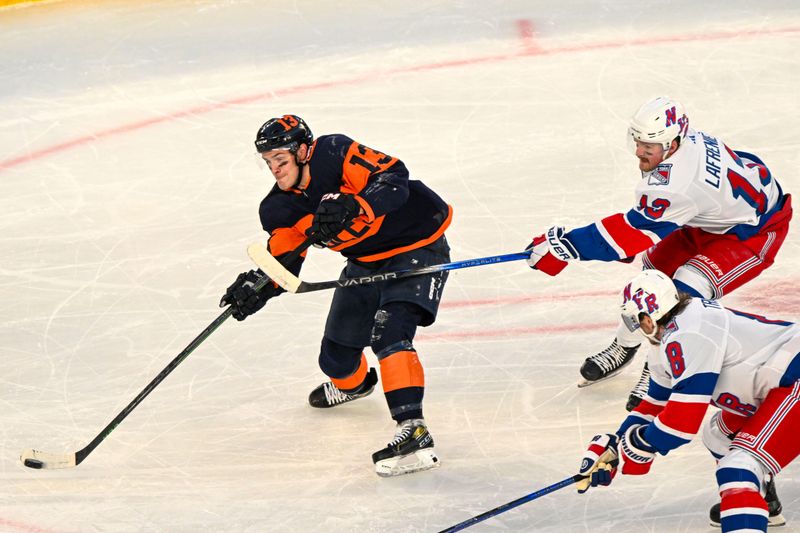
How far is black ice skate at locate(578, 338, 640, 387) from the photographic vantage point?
4555 mm

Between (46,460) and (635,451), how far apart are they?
2.01 m

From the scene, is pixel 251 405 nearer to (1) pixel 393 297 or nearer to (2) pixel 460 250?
(1) pixel 393 297

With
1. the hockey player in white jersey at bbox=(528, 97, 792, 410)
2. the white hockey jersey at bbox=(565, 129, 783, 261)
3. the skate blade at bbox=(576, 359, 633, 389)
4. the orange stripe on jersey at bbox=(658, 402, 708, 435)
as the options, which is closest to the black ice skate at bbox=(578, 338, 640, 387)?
the skate blade at bbox=(576, 359, 633, 389)

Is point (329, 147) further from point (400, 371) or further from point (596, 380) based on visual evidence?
point (596, 380)

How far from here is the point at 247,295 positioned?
4.29 metres

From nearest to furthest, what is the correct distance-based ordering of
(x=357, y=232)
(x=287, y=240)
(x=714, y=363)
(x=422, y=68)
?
(x=714, y=363) → (x=357, y=232) → (x=287, y=240) → (x=422, y=68)

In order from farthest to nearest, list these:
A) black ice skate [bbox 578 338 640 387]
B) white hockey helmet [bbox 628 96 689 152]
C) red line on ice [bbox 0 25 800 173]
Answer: red line on ice [bbox 0 25 800 173] → black ice skate [bbox 578 338 640 387] → white hockey helmet [bbox 628 96 689 152]

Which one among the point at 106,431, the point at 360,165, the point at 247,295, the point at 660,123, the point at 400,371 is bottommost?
the point at 106,431

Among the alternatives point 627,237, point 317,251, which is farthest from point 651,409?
point 317,251

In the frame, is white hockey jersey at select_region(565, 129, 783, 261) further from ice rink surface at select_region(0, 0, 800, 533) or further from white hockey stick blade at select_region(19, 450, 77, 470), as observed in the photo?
white hockey stick blade at select_region(19, 450, 77, 470)

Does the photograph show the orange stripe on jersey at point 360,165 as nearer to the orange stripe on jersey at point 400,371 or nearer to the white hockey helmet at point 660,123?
the orange stripe on jersey at point 400,371

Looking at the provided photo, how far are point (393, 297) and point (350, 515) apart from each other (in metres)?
0.76

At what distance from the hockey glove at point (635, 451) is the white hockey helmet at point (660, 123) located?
3.32 ft

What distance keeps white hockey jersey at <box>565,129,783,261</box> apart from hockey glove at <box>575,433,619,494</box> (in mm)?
795
